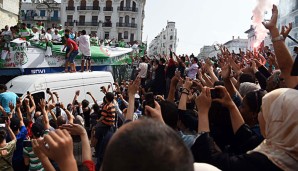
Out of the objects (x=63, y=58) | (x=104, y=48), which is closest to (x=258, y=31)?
(x=104, y=48)

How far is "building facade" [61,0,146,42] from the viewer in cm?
6316

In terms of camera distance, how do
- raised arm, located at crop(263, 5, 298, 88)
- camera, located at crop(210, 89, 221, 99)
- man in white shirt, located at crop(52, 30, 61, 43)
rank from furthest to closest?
man in white shirt, located at crop(52, 30, 61, 43)
raised arm, located at crop(263, 5, 298, 88)
camera, located at crop(210, 89, 221, 99)

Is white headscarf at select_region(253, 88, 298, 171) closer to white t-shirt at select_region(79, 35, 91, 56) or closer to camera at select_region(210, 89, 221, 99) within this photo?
camera at select_region(210, 89, 221, 99)

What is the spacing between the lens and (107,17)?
209ft

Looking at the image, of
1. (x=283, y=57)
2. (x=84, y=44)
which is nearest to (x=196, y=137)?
(x=283, y=57)

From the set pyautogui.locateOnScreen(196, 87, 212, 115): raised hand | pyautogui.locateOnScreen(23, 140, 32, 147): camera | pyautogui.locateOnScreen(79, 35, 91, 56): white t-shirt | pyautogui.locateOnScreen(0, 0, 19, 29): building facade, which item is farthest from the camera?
pyautogui.locateOnScreen(0, 0, 19, 29): building facade

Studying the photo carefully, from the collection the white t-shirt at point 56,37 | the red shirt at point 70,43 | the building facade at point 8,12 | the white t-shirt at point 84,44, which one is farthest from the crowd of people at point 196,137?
the building facade at point 8,12

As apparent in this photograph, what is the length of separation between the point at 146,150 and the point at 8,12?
2807cm

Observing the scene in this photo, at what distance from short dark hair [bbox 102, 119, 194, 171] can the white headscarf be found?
0.91 m

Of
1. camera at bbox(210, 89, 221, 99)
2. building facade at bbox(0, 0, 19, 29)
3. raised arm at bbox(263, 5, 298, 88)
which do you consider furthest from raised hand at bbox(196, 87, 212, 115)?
building facade at bbox(0, 0, 19, 29)

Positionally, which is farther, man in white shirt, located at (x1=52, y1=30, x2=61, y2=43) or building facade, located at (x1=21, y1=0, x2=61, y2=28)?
building facade, located at (x1=21, y1=0, x2=61, y2=28)

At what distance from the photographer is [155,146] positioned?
3.70 feet

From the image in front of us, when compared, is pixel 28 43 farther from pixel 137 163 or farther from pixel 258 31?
pixel 137 163

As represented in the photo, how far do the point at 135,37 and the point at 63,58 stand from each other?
49935 millimetres
